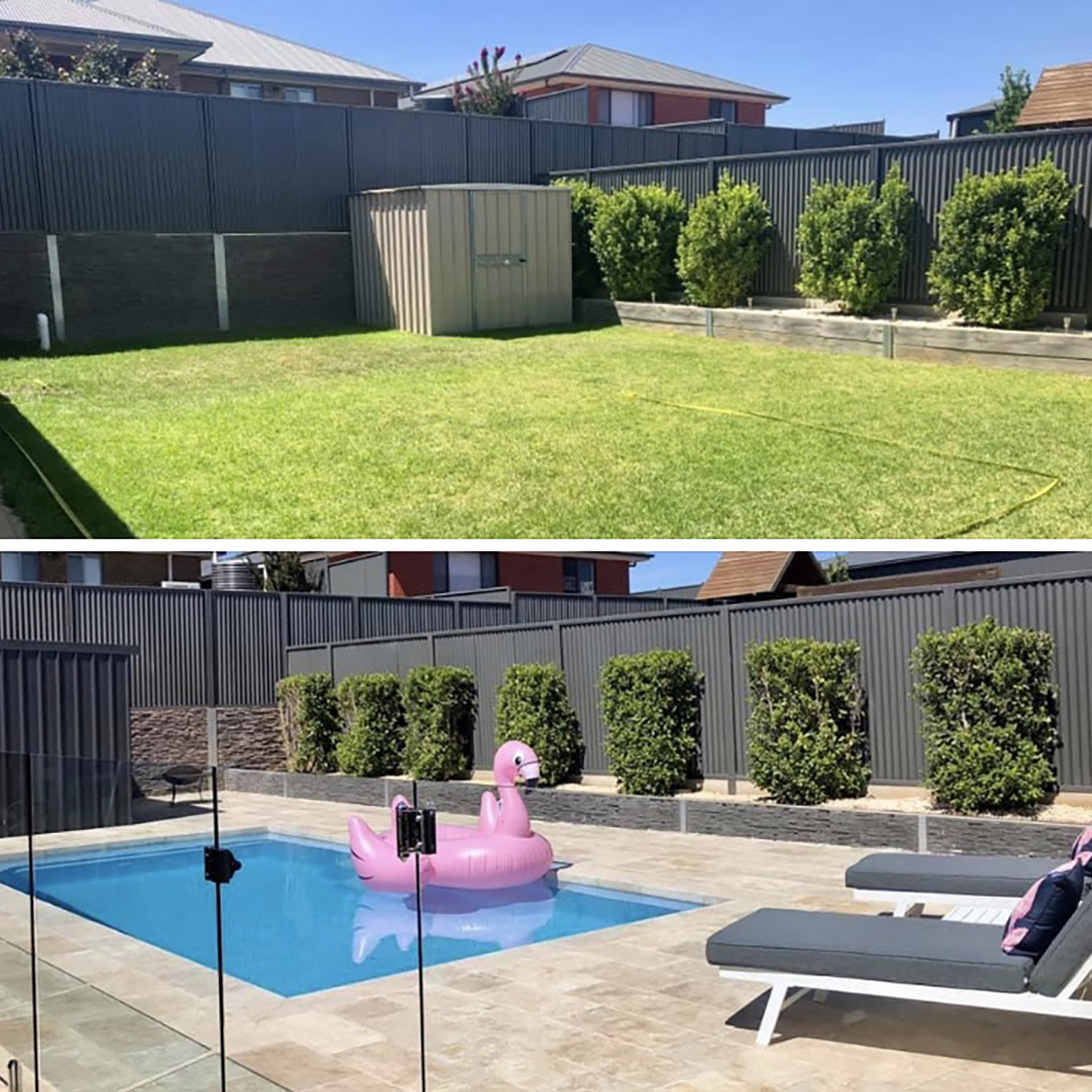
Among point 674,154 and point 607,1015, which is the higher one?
point 674,154

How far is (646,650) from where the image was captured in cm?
1374

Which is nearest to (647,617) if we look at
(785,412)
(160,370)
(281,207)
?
(785,412)

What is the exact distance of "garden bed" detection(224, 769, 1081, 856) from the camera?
8633 mm

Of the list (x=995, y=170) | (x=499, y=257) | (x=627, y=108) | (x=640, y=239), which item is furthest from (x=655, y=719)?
(x=627, y=108)

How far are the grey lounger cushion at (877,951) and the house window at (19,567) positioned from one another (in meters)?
22.2

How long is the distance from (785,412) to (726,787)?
4.01m

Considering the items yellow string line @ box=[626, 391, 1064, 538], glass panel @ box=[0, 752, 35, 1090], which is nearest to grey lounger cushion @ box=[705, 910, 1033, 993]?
glass panel @ box=[0, 752, 35, 1090]

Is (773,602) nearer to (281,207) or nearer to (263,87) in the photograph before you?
(281,207)

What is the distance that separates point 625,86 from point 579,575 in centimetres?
1963

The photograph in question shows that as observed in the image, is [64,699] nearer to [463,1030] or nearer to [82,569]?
[463,1030]

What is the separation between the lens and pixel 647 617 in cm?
1368

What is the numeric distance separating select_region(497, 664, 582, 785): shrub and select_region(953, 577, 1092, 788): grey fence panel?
584 cm

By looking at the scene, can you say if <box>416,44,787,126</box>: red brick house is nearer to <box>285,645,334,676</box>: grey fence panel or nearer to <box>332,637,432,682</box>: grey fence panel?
<box>285,645,334,676</box>: grey fence panel

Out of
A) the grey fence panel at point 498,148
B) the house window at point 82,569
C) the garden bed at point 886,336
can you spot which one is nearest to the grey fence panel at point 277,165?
the grey fence panel at point 498,148
